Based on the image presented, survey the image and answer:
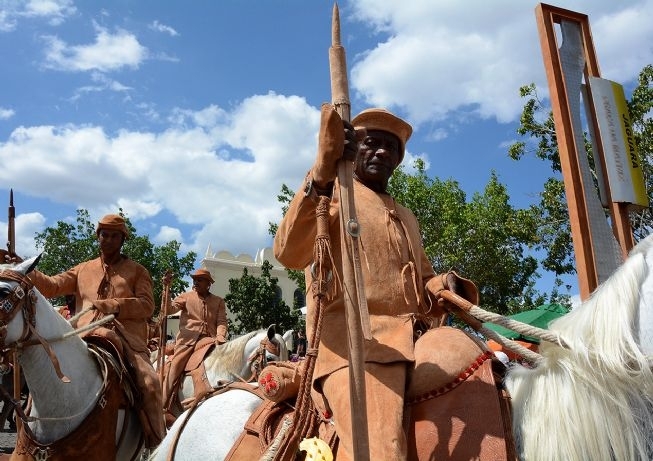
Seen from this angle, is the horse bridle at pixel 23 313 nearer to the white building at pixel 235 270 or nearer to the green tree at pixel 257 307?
the green tree at pixel 257 307

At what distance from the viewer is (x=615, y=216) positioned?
470 cm

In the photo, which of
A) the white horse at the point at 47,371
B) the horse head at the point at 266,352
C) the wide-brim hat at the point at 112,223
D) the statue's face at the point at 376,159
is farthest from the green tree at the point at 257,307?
the statue's face at the point at 376,159

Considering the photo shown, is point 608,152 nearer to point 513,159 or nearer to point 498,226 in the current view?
point 513,159

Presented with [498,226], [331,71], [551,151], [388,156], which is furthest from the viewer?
[498,226]

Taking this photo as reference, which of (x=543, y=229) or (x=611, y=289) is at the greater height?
(x=543, y=229)

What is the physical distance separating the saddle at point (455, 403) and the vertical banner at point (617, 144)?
2.83 metres

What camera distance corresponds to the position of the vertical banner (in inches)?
187

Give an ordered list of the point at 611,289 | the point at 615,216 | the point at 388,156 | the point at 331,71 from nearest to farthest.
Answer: the point at 611,289 → the point at 331,71 → the point at 388,156 → the point at 615,216

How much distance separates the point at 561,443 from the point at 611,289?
59cm

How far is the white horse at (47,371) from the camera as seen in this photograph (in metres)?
4.07

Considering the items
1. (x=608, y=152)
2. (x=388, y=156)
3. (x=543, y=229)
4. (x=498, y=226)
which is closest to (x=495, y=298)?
(x=498, y=226)

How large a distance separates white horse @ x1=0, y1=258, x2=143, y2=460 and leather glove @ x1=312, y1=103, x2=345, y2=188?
286cm

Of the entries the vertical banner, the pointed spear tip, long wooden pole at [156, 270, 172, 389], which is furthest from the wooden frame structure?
long wooden pole at [156, 270, 172, 389]

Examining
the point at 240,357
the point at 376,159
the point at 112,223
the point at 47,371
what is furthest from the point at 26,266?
the point at 240,357
